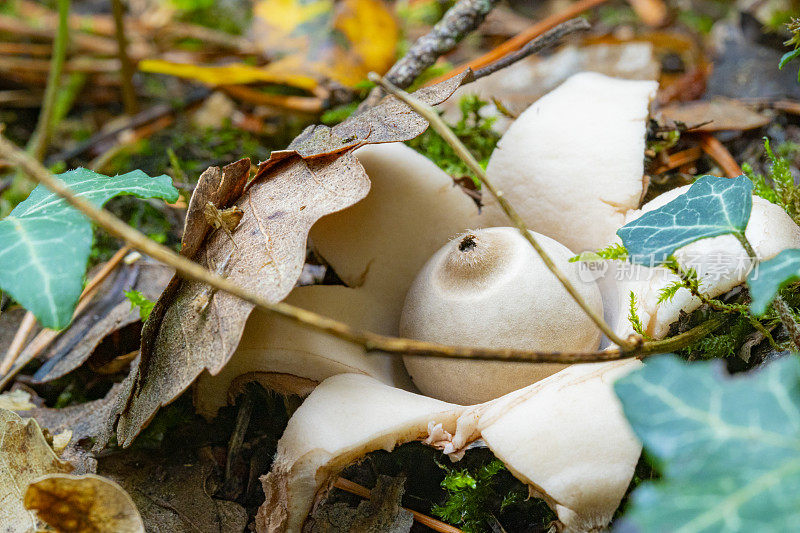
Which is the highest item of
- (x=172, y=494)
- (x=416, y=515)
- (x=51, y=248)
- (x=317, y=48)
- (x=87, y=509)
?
(x=51, y=248)

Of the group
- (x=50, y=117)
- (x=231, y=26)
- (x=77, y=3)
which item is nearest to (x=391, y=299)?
(x=50, y=117)

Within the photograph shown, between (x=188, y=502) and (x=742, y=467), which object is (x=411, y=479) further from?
(x=742, y=467)

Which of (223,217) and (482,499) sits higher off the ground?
(223,217)

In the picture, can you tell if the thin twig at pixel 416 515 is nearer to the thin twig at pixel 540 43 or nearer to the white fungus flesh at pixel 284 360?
the white fungus flesh at pixel 284 360

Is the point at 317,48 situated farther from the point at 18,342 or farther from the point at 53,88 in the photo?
the point at 18,342

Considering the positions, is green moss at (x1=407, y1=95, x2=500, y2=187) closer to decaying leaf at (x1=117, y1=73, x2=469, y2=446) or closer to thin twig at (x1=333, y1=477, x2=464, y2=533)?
decaying leaf at (x1=117, y1=73, x2=469, y2=446)

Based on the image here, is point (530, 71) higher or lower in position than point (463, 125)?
lower

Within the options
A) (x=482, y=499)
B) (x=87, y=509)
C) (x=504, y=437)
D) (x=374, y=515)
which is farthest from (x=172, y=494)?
(x=504, y=437)
